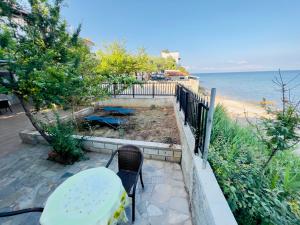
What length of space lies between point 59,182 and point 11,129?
4365mm

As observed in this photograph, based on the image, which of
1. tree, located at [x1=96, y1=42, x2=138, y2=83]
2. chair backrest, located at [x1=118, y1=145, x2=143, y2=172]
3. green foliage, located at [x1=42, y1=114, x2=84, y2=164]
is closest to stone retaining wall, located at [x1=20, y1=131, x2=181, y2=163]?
green foliage, located at [x1=42, y1=114, x2=84, y2=164]

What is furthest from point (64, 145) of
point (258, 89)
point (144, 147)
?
point (258, 89)

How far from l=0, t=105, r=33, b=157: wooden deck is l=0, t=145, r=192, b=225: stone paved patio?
0.51 meters

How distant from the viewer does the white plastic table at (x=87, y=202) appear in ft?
4.25

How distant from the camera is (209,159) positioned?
2.16 meters

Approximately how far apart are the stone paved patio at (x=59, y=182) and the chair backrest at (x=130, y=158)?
522 millimetres

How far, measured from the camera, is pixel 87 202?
144cm

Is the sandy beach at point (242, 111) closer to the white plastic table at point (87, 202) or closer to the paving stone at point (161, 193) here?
the paving stone at point (161, 193)

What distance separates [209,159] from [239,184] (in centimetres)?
48

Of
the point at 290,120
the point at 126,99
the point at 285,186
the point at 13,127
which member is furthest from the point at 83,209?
the point at 126,99

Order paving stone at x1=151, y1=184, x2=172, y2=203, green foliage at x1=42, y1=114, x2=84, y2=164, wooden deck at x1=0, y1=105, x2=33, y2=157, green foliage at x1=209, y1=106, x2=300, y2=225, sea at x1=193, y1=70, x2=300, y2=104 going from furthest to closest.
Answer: wooden deck at x1=0, y1=105, x2=33, y2=157
green foliage at x1=42, y1=114, x2=84, y2=164
paving stone at x1=151, y1=184, x2=172, y2=203
sea at x1=193, y1=70, x2=300, y2=104
green foliage at x1=209, y1=106, x2=300, y2=225

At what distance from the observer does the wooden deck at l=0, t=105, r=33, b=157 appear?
13.7ft

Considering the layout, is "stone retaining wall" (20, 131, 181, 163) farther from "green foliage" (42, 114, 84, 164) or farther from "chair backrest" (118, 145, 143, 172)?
"chair backrest" (118, 145, 143, 172)

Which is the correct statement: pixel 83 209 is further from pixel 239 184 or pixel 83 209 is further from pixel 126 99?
pixel 126 99
